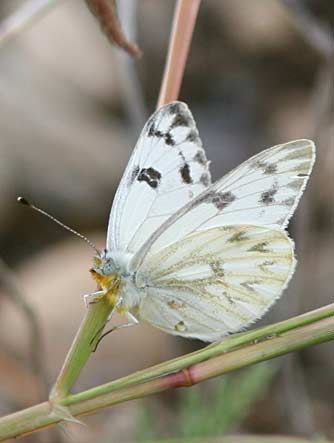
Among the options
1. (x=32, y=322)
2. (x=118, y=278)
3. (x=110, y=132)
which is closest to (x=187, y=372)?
(x=118, y=278)

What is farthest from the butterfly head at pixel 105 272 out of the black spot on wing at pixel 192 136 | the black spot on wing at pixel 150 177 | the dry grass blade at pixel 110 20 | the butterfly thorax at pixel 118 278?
the dry grass blade at pixel 110 20

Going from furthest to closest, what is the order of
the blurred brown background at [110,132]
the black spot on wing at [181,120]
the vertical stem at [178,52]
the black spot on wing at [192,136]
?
1. the blurred brown background at [110,132]
2. the black spot on wing at [192,136]
3. the black spot on wing at [181,120]
4. the vertical stem at [178,52]

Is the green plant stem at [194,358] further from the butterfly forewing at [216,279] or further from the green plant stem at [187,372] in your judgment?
the butterfly forewing at [216,279]

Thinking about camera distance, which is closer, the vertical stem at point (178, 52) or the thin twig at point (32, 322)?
the vertical stem at point (178, 52)

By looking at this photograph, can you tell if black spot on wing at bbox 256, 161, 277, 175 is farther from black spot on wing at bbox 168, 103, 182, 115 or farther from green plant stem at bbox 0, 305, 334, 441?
green plant stem at bbox 0, 305, 334, 441

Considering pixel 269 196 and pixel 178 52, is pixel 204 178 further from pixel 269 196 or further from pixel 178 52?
Answer: pixel 178 52

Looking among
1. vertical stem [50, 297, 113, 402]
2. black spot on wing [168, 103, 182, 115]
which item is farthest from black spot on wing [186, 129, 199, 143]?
vertical stem [50, 297, 113, 402]

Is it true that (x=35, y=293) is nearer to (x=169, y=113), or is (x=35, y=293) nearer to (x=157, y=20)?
(x=157, y=20)
